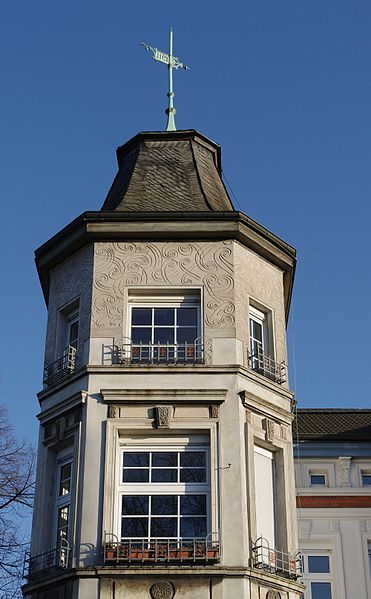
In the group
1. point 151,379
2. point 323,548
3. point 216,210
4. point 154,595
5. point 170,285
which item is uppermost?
point 216,210

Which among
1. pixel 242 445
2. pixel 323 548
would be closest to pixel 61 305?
pixel 242 445

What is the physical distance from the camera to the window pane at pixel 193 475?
2080 cm

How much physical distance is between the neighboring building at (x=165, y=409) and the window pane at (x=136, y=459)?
0.02 meters

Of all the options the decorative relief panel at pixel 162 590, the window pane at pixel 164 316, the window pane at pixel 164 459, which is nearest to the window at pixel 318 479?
the window pane at pixel 164 316

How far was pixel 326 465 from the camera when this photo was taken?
27453 millimetres

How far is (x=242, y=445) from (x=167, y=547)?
Result: 2.65 metres

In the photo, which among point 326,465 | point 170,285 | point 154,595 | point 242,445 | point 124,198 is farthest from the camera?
point 326,465

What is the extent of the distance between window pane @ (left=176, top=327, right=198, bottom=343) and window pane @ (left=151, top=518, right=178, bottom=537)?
398cm

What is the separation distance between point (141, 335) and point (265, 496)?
4337 millimetres

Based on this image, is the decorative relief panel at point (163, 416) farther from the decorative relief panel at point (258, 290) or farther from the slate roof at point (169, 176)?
the slate roof at point (169, 176)

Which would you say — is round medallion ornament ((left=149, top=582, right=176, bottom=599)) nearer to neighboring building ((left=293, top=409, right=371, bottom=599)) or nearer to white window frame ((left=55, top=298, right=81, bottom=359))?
white window frame ((left=55, top=298, right=81, bottom=359))

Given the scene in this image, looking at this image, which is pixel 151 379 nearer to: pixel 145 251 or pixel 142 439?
pixel 142 439

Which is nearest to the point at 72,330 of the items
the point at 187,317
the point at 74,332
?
the point at 74,332

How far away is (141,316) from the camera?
895 inches
